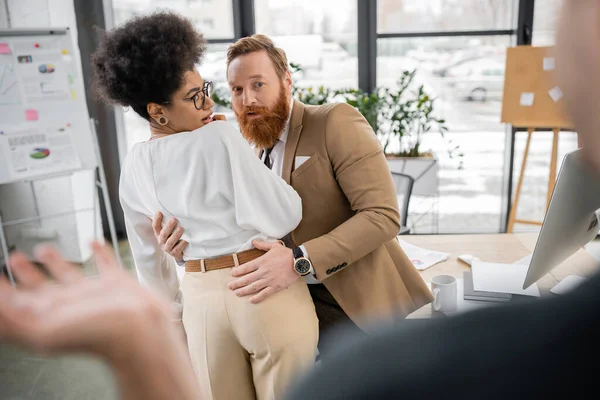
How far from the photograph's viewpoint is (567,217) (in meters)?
1.35

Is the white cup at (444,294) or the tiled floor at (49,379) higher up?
the white cup at (444,294)

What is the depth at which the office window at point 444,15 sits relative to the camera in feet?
15.3

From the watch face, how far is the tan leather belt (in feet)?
0.43

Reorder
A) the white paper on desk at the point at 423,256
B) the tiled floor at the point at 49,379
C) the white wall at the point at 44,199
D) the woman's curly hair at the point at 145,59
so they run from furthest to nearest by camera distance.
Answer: the white wall at the point at 44,199 < the tiled floor at the point at 49,379 < the white paper on desk at the point at 423,256 < the woman's curly hair at the point at 145,59

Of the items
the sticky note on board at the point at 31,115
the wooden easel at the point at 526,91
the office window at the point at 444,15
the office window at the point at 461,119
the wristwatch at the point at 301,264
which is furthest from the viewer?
the office window at the point at 461,119

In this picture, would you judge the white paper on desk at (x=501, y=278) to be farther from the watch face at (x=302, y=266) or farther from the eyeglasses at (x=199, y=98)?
the eyeglasses at (x=199, y=98)

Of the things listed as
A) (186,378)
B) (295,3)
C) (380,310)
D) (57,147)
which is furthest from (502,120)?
(186,378)

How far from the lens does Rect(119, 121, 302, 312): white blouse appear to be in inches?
54.0

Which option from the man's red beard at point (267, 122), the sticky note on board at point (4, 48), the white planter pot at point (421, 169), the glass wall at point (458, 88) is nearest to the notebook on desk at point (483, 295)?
the man's red beard at point (267, 122)

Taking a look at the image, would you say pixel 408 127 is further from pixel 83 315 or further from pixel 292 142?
pixel 83 315

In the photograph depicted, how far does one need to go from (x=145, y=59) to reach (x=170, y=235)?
1.51 feet

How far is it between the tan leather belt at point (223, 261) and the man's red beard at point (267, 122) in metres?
0.53

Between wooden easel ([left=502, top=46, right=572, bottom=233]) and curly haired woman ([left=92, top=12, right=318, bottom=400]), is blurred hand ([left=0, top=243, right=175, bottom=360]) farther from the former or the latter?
wooden easel ([left=502, top=46, right=572, bottom=233])

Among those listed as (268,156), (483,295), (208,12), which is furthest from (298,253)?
(208,12)
